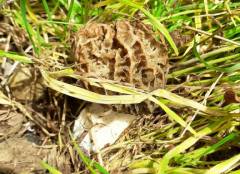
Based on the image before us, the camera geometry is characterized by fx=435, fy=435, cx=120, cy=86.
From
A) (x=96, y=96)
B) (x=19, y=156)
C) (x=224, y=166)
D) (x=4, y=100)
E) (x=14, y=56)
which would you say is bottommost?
(x=19, y=156)

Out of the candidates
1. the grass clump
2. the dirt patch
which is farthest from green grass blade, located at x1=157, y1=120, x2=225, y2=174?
the dirt patch

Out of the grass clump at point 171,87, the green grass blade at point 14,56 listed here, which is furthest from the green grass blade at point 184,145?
the green grass blade at point 14,56

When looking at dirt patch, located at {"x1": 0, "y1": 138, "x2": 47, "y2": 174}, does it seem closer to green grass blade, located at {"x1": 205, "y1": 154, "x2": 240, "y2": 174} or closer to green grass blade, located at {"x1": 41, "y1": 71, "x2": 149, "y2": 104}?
green grass blade, located at {"x1": 41, "y1": 71, "x2": 149, "y2": 104}

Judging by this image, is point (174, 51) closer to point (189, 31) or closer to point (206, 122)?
point (189, 31)

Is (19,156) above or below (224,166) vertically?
below

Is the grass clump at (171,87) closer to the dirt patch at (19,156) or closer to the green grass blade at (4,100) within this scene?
the green grass blade at (4,100)

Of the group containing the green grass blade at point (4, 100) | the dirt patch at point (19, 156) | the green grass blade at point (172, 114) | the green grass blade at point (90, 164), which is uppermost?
the green grass blade at point (172, 114)

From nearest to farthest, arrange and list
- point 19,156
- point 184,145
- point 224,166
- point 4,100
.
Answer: point 224,166, point 184,145, point 19,156, point 4,100

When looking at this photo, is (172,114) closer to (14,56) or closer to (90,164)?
(90,164)

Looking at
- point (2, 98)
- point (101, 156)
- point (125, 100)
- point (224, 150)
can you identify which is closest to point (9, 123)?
point (2, 98)

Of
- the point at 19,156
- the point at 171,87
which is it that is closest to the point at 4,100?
the point at 19,156

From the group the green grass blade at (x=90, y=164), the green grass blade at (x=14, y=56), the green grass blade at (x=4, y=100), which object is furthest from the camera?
the green grass blade at (x=4, y=100)
